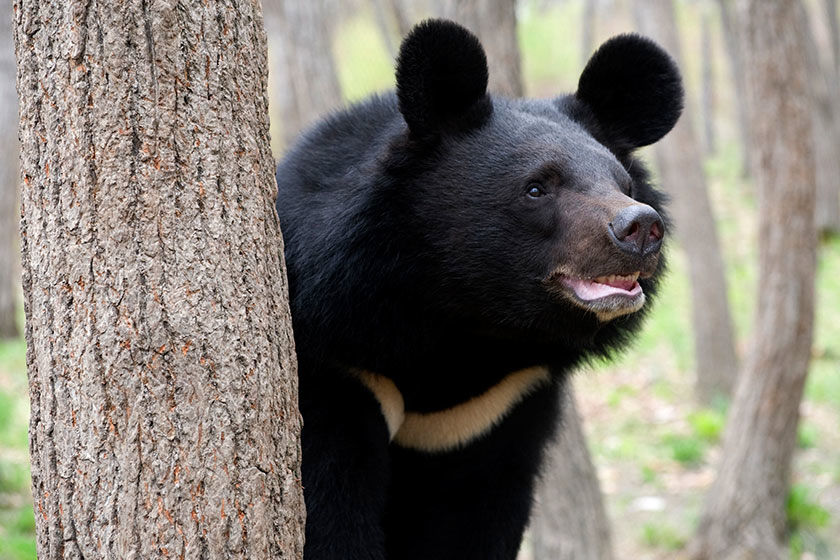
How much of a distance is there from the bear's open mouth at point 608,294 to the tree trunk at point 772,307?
3.52 m

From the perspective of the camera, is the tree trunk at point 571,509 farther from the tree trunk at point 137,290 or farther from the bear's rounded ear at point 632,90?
the tree trunk at point 137,290

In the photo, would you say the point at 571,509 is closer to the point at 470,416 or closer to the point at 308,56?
the point at 470,416

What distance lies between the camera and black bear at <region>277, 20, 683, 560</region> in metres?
2.73

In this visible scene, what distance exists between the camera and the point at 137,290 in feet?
6.65

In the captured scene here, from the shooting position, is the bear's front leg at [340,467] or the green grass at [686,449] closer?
the bear's front leg at [340,467]

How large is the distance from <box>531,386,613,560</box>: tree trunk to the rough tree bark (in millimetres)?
8064

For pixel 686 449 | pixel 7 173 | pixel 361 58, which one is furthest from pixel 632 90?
pixel 361 58

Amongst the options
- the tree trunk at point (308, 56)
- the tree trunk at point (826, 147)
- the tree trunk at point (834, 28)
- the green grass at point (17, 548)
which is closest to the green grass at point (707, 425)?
the tree trunk at point (308, 56)

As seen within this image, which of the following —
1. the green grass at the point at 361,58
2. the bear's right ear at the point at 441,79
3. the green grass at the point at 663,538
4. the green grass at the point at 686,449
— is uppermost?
the bear's right ear at the point at 441,79

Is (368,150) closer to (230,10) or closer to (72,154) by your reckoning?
(230,10)

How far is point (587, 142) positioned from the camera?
296 cm

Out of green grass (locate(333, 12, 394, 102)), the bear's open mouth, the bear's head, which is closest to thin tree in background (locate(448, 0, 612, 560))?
the bear's head

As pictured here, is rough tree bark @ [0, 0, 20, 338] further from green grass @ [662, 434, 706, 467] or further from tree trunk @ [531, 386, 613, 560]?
tree trunk @ [531, 386, 613, 560]

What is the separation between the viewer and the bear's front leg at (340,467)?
113 inches
